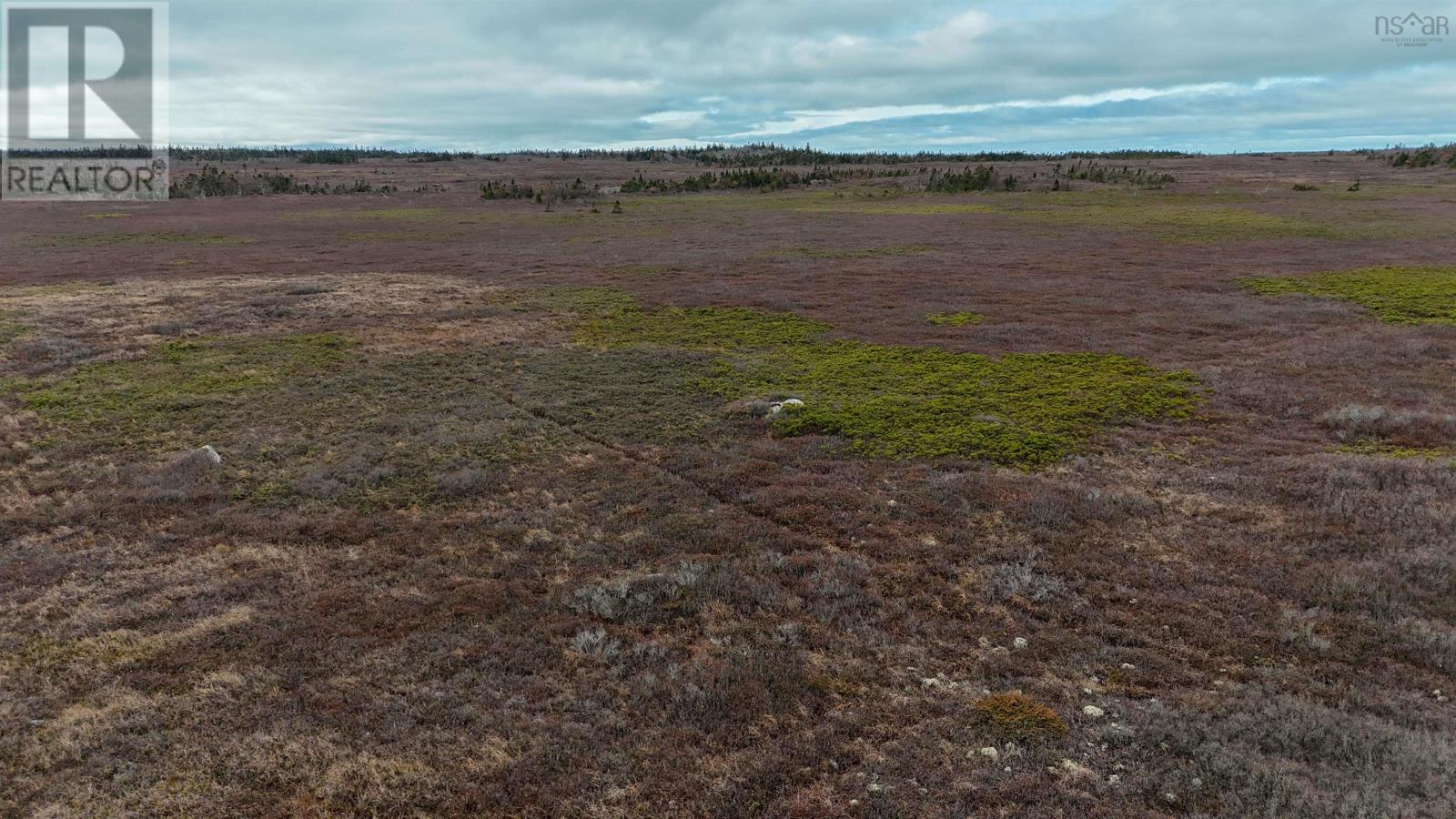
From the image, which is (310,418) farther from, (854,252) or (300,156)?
(300,156)

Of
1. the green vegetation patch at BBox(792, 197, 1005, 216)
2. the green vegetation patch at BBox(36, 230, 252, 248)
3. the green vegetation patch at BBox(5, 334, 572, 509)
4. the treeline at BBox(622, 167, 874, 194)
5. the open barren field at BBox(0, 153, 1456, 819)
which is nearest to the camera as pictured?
the open barren field at BBox(0, 153, 1456, 819)

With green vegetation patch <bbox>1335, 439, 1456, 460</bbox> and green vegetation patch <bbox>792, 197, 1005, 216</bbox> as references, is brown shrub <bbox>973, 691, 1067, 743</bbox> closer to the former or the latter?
green vegetation patch <bbox>1335, 439, 1456, 460</bbox>

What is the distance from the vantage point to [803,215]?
55906mm

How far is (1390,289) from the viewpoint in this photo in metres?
25.0

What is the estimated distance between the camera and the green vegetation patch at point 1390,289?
2191 cm

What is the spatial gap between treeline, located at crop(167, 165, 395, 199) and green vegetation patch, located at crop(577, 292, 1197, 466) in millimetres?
80178

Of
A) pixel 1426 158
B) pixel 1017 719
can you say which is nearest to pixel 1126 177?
pixel 1426 158

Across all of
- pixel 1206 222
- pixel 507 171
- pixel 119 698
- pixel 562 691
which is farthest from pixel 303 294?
pixel 507 171

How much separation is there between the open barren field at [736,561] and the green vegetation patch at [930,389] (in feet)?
0.41

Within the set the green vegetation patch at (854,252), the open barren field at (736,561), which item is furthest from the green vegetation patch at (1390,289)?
the green vegetation patch at (854,252)

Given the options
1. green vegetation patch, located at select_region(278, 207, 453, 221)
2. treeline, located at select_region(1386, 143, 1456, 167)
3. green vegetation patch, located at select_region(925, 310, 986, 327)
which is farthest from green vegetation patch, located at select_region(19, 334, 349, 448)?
treeline, located at select_region(1386, 143, 1456, 167)

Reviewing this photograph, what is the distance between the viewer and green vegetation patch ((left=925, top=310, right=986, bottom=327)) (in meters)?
22.6

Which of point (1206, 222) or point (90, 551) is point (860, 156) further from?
point (90, 551)

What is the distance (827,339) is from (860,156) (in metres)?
133
